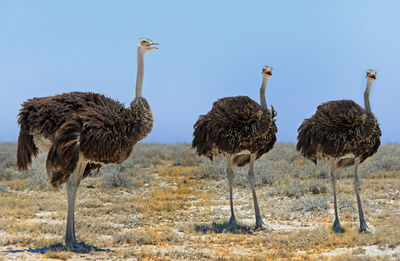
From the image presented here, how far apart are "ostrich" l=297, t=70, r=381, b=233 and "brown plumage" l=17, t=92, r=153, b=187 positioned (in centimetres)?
374

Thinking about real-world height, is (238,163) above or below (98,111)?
below

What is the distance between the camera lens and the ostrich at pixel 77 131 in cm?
801

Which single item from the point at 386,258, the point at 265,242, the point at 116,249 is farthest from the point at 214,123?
the point at 386,258

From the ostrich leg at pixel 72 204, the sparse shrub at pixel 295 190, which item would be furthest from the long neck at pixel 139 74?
the sparse shrub at pixel 295 190

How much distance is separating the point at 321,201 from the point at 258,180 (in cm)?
399

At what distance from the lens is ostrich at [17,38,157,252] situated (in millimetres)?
8008

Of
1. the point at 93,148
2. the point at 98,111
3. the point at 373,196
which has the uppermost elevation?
the point at 98,111

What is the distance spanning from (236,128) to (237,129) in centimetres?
3

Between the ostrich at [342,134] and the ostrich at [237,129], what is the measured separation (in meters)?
0.96

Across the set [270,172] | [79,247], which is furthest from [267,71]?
[270,172]

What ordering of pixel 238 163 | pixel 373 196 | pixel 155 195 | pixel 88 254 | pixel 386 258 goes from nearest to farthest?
1. pixel 386 258
2. pixel 88 254
3. pixel 238 163
4. pixel 373 196
5. pixel 155 195

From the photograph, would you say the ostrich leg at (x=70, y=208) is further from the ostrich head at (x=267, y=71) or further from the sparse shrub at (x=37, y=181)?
the sparse shrub at (x=37, y=181)

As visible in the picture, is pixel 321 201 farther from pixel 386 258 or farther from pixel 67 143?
pixel 67 143

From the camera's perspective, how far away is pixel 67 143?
7.98m
